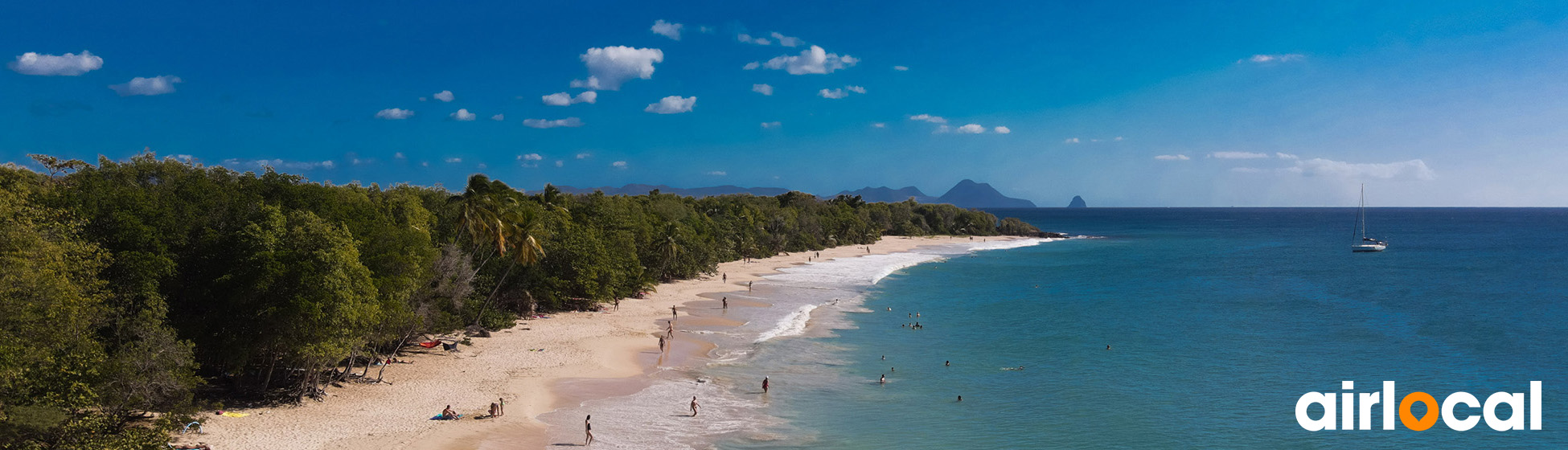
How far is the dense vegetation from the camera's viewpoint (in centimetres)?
1798

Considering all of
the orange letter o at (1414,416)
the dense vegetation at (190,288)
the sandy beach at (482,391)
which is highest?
the dense vegetation at (190,288)

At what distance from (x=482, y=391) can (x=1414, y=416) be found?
34.4 meters

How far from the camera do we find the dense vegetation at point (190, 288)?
17984mm

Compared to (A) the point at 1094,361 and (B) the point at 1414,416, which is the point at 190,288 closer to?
(A) the point at 1094,361

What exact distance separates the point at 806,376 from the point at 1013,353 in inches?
489

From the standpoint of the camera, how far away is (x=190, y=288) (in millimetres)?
24266

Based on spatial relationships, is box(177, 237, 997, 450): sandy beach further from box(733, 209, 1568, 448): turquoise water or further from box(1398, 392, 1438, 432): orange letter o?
box(1398, 392, 1438, 432): orange letter o

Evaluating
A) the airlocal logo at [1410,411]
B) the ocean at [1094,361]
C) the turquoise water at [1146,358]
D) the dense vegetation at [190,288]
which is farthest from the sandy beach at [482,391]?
the airlocal logo at [1410,411]

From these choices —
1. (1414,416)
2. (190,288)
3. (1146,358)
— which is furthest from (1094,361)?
(190,288)

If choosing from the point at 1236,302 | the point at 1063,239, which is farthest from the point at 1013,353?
the point at 1063,239

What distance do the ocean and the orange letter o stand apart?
1.23 ft

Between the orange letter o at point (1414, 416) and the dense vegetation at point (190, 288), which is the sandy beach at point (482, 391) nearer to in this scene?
the dense vegetation at point (190, 288)

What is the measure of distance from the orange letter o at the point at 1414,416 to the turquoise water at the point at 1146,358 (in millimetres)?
393

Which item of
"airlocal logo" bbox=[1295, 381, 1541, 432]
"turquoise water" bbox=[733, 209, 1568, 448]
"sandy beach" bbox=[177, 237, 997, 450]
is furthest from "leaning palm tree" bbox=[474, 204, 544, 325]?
"airlocal logo" bbox=[1295, 381, 1541, 432]
